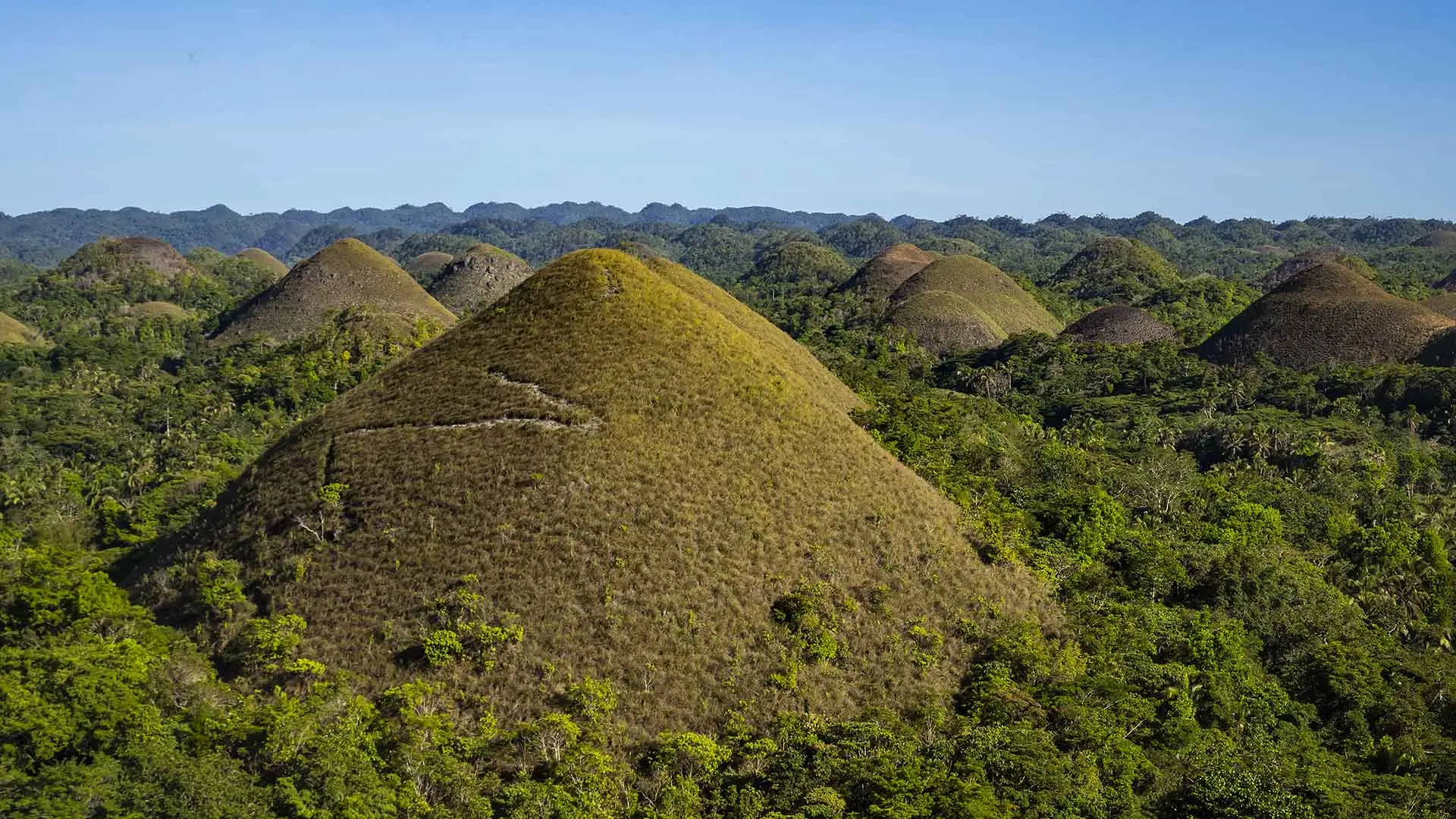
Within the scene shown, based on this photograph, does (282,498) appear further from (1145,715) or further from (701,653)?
(1145,715)

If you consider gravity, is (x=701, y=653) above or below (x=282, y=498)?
below

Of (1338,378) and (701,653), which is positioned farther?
(1338,378)

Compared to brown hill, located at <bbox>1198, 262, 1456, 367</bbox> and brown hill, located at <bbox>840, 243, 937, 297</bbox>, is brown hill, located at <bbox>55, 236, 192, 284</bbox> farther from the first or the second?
brown hill, located at <bbox>1198, 262, 1456, 367</bbox>

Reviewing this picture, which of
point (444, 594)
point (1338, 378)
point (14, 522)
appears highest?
point (1338, 378)

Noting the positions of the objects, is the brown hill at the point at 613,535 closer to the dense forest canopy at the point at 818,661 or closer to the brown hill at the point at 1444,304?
the dense forest canopy at the point at 818,661

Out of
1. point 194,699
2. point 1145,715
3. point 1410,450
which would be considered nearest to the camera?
point 194,699

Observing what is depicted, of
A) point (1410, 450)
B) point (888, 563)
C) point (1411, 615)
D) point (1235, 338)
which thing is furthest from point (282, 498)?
point (1235, 338)
